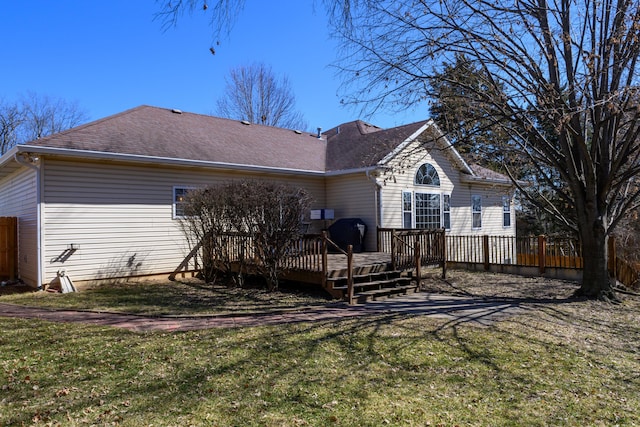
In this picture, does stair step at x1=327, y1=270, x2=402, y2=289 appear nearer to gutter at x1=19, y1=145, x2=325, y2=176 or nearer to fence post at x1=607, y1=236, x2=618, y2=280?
gutter at x1=19, y1=145, x2=325, y2=176

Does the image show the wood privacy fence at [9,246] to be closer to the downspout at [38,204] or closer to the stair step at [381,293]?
the downspout at [38,204]

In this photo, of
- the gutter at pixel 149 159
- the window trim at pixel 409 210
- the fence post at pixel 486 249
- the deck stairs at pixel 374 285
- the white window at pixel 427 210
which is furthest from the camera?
the white window at pixel 427 210

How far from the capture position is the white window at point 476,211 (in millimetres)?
18500

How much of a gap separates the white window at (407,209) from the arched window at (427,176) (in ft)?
2.56

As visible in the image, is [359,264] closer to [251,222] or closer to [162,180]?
[251,222]

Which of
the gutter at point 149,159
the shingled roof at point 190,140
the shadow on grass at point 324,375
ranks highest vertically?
the shingled roof at point 190,140

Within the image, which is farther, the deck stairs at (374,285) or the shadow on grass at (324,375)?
the deck stairs at (374,285)

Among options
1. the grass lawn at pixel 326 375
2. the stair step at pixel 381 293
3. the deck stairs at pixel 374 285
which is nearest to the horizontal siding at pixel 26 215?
the grass lawn at pixel 326 375

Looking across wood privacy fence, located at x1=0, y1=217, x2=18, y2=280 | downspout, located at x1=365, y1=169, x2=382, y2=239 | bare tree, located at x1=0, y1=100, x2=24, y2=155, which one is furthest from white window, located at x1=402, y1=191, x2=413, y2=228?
bare tree, located at x1=0, y1=100, x2=24, y2=155

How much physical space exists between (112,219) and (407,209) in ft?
31.5

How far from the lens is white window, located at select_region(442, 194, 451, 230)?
16.8m

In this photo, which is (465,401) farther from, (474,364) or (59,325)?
(59,325)

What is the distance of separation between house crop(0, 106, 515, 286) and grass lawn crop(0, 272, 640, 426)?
382 cm

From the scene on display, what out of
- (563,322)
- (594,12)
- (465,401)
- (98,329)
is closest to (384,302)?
(563,322)
